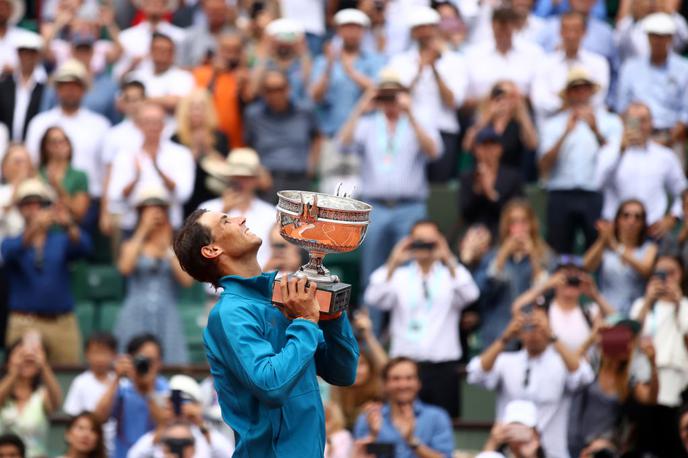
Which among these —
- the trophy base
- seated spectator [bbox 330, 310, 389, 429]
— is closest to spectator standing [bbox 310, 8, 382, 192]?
seated spectator [bbox 330, 310, 389, 429]

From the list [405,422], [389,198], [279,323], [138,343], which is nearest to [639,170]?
[389,198]

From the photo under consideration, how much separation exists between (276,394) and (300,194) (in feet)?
2.12

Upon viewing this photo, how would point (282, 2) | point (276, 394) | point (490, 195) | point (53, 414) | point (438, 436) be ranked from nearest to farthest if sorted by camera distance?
1. point (276, 394)
2. point (438, 436)
3. point (53, 414)
4. point (490, 195)
5. point (282, 2)

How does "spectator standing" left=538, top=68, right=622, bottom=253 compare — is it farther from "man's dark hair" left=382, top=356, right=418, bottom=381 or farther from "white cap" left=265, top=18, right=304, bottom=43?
"man's dark hair" left=382, top=356, right=418, bottom=381

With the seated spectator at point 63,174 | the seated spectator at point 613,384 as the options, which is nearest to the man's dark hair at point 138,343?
the seated spectator at point 63,174

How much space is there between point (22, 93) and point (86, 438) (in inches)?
181

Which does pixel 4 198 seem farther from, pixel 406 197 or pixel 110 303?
pixel 406 197

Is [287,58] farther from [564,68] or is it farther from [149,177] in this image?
[564,68]

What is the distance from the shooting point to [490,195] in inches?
443

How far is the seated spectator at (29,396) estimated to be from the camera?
990 cm

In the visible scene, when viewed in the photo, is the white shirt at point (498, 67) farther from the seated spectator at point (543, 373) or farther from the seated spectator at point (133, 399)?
the seated spectator at point (133, 399)

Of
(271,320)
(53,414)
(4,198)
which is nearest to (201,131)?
(4,198)

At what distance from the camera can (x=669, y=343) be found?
9.69m

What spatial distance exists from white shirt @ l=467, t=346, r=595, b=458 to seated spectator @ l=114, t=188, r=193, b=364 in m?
2.54
